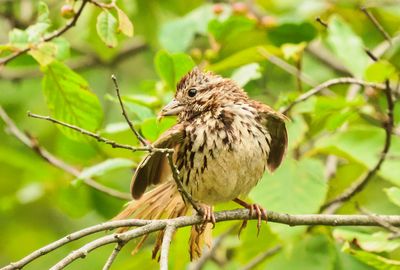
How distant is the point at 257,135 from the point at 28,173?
2.66 m

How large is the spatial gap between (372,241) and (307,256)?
34.0 inches

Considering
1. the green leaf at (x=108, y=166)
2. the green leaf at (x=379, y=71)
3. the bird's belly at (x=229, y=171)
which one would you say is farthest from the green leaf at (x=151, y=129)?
the green leaf at (x=379, y=71)

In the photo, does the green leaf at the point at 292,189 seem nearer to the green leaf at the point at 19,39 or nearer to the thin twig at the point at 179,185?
the thin twig at the point at 179,185

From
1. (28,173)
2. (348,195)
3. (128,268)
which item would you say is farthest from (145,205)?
(28,173)

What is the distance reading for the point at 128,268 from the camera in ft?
17.6

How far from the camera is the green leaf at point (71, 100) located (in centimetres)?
496

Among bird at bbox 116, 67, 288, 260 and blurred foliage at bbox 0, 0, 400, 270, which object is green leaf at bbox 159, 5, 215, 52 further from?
bird at bbox 116, 67, 288, 260

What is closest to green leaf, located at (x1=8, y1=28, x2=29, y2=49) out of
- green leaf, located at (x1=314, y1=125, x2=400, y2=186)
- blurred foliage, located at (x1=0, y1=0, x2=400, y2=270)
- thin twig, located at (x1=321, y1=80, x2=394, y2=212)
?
blurred foliage, located at (x1=0, y1=0, x2=400, y2=270)

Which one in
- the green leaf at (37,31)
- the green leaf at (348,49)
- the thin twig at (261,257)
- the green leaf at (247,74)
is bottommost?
the thin twig at (261,257)

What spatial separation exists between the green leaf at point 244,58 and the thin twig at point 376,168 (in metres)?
0.81

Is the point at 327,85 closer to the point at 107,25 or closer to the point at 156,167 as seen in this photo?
the point at 156,167

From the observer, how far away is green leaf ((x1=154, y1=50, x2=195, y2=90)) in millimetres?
5188

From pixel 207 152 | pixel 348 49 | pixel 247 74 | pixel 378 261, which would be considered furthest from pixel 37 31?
pixel 378 261

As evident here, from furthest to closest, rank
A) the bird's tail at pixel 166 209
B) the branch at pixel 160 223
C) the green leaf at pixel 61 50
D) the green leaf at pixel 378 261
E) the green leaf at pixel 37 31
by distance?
the green leaf at pixel 61 50
the bird's tail at pixel 166 209
the green leaf at pixel 37 31
the green leaf at pixel 378 261
the branch at pixel 160 223
